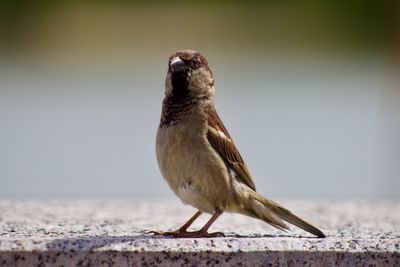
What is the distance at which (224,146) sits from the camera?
176 inches

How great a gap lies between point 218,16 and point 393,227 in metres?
22.4

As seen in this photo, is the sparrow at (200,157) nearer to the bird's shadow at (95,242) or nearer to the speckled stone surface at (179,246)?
the speckled stone surface at (179,246)

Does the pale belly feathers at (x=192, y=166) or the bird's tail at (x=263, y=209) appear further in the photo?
the bird's tail at (x=263, y=209)

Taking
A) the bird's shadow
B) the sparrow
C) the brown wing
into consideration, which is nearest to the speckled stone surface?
the bird's shadow

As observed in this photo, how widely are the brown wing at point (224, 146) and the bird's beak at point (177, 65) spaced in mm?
236

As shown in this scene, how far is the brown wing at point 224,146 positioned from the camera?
444 centimetres

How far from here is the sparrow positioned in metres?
4.32

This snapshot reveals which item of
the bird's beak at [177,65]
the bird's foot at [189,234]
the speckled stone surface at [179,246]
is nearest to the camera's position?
the speckled stone surface at [179,246]

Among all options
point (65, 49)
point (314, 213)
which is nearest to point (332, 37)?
point (65, 49)

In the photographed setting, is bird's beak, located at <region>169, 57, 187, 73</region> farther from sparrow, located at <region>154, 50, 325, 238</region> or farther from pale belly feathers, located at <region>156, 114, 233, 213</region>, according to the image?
pale belly feathers, located at <region>156, 114, 233, 213</region>

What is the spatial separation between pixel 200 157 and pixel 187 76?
39 cm

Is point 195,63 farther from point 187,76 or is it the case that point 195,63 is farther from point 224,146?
point 224,146

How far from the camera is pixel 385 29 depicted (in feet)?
79.0

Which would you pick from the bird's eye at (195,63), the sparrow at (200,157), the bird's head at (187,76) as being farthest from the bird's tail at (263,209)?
the bird's eye at (195,63)
